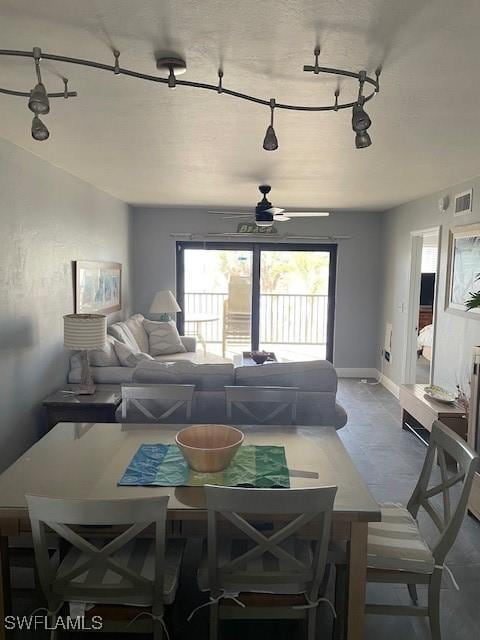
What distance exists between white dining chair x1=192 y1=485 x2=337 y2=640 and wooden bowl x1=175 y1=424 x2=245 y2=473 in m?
0.28

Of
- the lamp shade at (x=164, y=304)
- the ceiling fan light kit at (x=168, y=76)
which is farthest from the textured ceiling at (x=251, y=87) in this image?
the lamp shade at (x=164, y=304)

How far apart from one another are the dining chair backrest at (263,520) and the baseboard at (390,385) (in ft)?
15.1

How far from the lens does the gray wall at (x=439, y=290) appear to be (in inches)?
164

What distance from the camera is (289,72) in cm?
193

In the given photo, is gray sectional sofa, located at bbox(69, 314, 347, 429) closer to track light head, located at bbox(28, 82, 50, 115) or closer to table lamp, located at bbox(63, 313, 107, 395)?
table lamp, located at bbox(63, 313, 107, 395)

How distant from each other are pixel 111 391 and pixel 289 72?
9.43 feet

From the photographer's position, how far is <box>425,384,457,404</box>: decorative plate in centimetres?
408

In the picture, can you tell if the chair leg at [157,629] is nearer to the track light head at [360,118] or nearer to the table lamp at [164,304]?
the track light head at [360,118]

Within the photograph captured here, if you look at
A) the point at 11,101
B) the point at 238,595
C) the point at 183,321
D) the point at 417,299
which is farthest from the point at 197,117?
the point at 183,321

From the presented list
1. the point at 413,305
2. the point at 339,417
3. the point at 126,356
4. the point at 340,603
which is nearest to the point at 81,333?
the point at 126,356

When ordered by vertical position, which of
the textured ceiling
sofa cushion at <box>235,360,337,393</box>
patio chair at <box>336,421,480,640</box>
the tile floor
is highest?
the textured ceiling

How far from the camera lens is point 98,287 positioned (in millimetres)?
5059

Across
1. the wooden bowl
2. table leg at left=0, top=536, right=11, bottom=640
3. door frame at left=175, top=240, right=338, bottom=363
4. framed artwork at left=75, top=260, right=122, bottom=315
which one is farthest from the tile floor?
door frame at left=175, top=240, right=338, bottom=363

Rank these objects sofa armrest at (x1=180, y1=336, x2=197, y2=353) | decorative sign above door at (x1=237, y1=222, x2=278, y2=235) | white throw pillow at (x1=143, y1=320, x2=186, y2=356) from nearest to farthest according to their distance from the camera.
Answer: white throw pillow at (x1=143, y1=320, x2=186, y2=356)
sofa armrest at (x1=180, y1=336, x2=197, y2=353)
decorative sign above door at (x1=237, y1=222, x2=278, y2=235)
